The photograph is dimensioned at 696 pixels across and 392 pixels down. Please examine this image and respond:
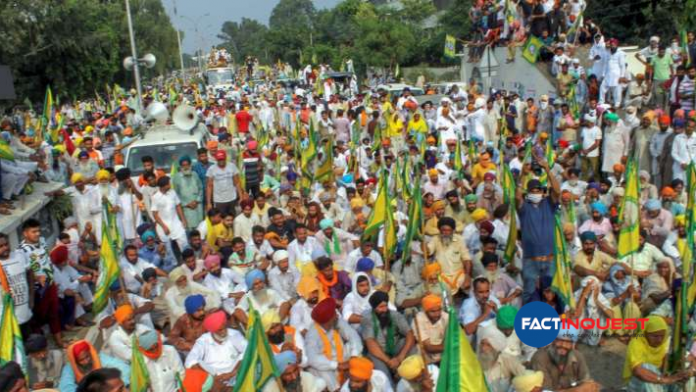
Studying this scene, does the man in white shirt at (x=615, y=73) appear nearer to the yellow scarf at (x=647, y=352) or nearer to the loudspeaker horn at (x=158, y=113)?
the loudspeaker horn at (x=158, y=113)

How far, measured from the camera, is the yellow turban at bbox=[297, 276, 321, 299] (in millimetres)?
6234

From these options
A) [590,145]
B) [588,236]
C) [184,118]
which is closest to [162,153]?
[184,118]

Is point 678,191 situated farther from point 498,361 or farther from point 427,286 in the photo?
point 498,361

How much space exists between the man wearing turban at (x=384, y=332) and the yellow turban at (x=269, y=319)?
2.23 feet

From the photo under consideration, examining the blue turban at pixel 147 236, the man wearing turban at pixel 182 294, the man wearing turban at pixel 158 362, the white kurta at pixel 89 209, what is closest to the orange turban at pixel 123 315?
the man wearing turban at pixel 158 362

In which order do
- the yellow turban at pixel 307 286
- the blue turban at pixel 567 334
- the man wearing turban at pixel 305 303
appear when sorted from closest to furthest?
the blue turban at pixel 567 334 < the man wearing turban at pixel 305 303 < the yellow turban at pixel 307 286

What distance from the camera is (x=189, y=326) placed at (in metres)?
6.16

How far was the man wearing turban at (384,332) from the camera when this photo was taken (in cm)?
565

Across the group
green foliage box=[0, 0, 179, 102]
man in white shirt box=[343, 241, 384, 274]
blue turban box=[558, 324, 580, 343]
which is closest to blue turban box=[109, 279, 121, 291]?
man in white shirt box=[343, 241, 384, 274]

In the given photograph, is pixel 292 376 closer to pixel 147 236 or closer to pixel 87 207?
pixel 147 236

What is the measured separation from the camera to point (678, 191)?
791cm

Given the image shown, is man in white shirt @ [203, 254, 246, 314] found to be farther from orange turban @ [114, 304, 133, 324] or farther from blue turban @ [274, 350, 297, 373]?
blue turban @ [274, 350, 297, 373]

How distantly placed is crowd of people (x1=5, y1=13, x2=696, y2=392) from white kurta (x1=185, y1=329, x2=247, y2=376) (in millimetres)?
11

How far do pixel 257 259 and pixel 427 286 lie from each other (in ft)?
5.84
